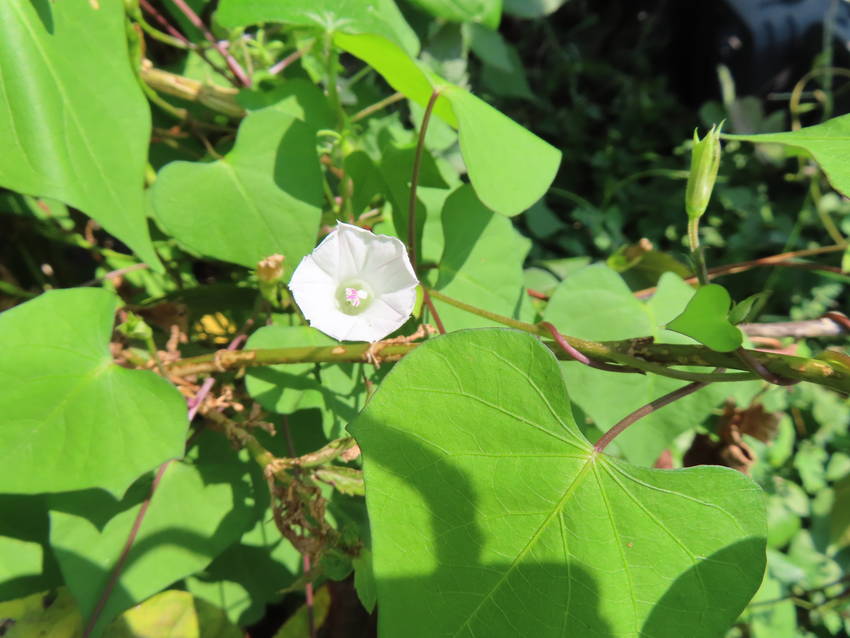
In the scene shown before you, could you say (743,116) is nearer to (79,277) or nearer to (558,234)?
(558,234)

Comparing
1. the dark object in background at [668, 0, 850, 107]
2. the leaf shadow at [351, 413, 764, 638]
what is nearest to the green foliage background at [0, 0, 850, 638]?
the leaf shadow at [351, 413, 764, 638]

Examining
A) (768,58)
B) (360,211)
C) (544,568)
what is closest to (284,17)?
(360,211)

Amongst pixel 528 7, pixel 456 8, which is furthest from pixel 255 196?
pixel 528 7

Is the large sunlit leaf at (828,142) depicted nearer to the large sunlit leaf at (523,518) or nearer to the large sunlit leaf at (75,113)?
the large sunlit leaf at (523,518)

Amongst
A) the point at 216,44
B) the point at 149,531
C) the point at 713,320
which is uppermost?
the point at 216,44

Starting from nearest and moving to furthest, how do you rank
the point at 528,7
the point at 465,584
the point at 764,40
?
the point at 465,584
the point at 528,7
the point at 764,40

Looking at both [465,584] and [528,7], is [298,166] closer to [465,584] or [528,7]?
[465,584]
